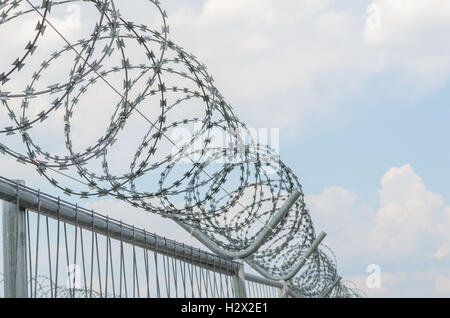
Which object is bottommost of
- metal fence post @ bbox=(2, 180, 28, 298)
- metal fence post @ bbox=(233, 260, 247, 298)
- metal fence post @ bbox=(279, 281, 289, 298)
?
metal fence post @ bbox=(2, 180, 28, 298)

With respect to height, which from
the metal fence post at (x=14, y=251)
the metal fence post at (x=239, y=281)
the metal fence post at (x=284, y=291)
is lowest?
the metal fence post at (x=14, y=251)

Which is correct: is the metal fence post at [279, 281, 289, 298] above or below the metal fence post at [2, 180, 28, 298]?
above

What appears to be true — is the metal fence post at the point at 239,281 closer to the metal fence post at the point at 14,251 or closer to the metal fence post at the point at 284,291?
the metal fence post at the point at 284,291

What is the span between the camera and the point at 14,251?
21.0 feet

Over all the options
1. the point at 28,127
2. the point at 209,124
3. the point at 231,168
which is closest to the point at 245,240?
the point at 231,168

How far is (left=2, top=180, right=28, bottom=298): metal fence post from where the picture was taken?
6320 millimetres

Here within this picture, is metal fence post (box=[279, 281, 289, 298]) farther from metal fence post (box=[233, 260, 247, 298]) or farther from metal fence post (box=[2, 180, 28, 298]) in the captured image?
metal fence post (box=[2, 180, 28, 298])

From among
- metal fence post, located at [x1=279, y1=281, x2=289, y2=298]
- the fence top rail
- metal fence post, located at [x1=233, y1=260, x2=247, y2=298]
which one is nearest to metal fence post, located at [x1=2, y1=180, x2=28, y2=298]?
the fence top rail

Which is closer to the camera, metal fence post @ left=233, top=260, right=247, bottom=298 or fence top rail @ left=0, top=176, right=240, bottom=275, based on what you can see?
fence top rail @ left=0, top=176, right=240, bottom=275

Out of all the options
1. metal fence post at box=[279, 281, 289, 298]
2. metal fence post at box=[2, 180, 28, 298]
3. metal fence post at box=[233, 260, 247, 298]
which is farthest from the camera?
metal fence post at box=[279, 281, 289, 298]

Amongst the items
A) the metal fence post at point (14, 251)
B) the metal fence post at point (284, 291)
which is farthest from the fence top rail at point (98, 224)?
the metal fence post at point (284, 291)

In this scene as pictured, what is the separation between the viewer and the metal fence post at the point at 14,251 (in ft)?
20.7
